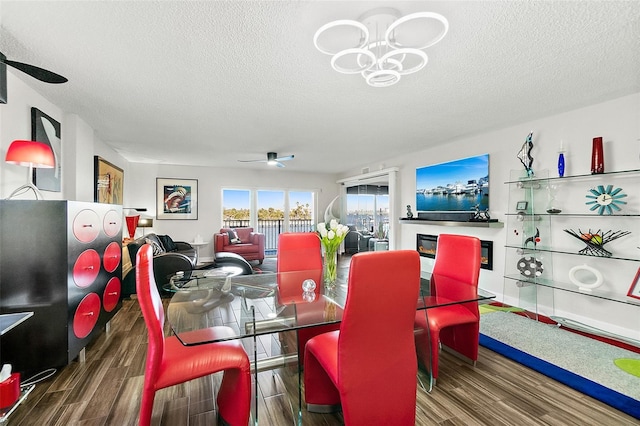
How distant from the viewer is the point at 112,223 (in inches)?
112

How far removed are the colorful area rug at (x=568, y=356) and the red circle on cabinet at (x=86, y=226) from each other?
3588mm

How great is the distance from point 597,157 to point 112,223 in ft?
16.2

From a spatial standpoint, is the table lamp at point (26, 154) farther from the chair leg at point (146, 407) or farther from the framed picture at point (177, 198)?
the framed picture at point (177, 198)

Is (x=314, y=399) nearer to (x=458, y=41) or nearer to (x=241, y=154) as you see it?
(x=458, y=41)

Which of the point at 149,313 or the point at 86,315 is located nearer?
the point at 149,313

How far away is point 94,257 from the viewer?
2463 millimetres

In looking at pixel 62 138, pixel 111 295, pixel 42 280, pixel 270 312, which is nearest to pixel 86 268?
pixel 42 280

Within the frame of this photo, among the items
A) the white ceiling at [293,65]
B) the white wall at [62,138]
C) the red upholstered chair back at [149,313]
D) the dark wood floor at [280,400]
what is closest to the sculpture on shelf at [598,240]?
the white ceiling at [293,65]

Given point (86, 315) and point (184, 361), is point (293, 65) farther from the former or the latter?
point (86, 315)

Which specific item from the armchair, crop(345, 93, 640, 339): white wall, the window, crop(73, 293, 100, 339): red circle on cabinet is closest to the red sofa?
the window

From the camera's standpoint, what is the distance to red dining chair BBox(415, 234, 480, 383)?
202cm

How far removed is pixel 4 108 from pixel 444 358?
13.5 feet

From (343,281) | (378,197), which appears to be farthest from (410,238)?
(343,281)

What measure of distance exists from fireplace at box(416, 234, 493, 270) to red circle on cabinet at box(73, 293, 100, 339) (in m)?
4.30
